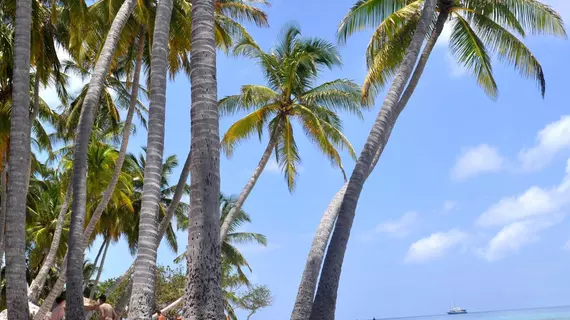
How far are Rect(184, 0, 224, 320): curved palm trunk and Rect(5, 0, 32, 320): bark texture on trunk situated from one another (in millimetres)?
4875

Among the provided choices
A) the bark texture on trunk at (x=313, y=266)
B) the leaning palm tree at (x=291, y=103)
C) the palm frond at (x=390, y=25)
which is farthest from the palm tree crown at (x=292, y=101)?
the bark texture on trunk at (x=313, y=266)

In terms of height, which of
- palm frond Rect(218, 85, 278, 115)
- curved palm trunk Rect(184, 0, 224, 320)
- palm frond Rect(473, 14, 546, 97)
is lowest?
A: curved palm trunk Rect(184, 0, 224, 320)

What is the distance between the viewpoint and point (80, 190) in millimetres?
11141

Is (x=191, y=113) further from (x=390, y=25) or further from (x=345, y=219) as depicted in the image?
(x=390, y=25)

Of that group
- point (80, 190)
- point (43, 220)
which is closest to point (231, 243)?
point (43, 220)

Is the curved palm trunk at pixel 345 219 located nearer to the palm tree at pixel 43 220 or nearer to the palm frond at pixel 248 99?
the palm frond at pixel 248 99

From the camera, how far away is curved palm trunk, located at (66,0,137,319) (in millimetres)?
9875

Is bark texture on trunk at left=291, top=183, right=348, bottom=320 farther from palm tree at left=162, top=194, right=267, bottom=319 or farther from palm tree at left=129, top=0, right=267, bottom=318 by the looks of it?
palm tree at left=162, top=194, right=267, bottom=319

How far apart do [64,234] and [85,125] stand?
20684 millimetres

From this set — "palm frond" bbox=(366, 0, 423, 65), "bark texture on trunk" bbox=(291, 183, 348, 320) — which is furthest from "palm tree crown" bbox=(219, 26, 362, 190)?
"bark texture on trunk" bbox=(291, 183, 348, 320)

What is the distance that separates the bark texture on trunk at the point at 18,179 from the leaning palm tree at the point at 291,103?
11730mm

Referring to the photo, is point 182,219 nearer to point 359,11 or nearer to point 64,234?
point 64,234

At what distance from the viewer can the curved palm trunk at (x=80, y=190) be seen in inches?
389

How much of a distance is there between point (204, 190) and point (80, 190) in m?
4.99
